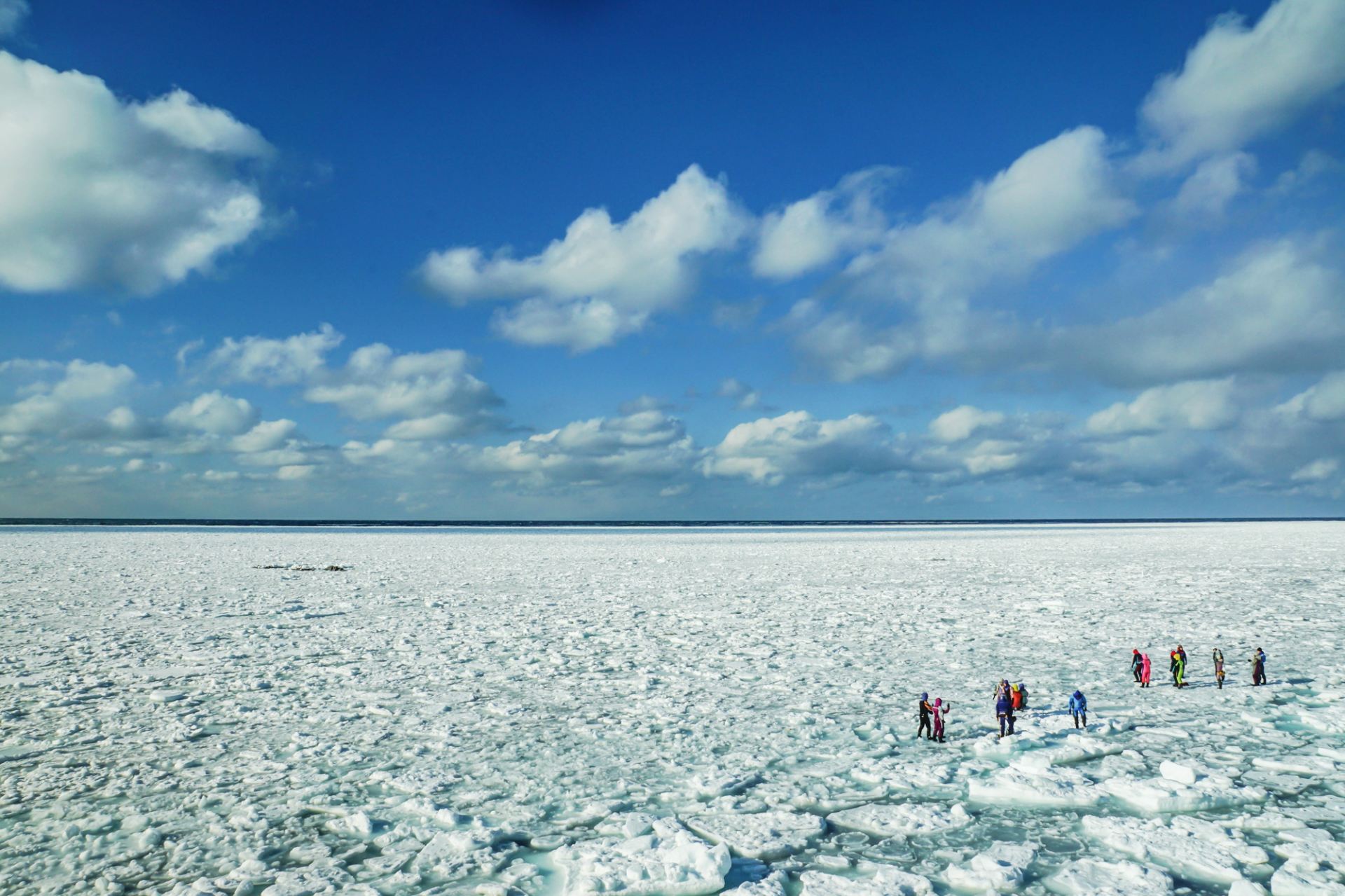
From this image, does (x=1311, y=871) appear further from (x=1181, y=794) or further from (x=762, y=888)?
(x=762, y=888)

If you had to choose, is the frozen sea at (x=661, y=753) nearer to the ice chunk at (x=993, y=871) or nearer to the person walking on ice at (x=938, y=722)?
the ice chunk at (x=993, y=871)

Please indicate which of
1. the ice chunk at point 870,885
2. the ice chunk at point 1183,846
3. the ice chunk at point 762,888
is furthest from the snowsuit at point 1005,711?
the ice chunk at point 762,888

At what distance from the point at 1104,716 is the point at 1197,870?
4.01 metres

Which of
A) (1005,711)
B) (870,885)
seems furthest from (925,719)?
(870,885)

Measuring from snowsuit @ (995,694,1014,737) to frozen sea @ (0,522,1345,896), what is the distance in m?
0.17

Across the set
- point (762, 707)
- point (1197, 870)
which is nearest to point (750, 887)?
A: point (1197, 870)

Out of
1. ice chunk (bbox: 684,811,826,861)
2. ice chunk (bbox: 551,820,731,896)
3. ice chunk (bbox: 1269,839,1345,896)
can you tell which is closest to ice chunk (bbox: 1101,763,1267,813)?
ice chunk (bbox: 1269,839,1345,896)

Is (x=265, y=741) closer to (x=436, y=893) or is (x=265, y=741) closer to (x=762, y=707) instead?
(x=436, y=893)

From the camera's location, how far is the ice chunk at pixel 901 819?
6.12m

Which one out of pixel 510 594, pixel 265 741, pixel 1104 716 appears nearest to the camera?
pixel 265 741

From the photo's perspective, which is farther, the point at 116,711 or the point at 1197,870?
the point at 116,711

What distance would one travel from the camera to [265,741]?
27.4ft

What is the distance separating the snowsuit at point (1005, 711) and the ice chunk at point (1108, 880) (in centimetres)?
283

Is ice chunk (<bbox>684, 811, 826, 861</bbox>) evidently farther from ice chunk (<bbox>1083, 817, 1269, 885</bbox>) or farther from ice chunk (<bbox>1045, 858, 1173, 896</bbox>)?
ice chunk (<bbox>1083, 817, 1269, 885</bbox>)
